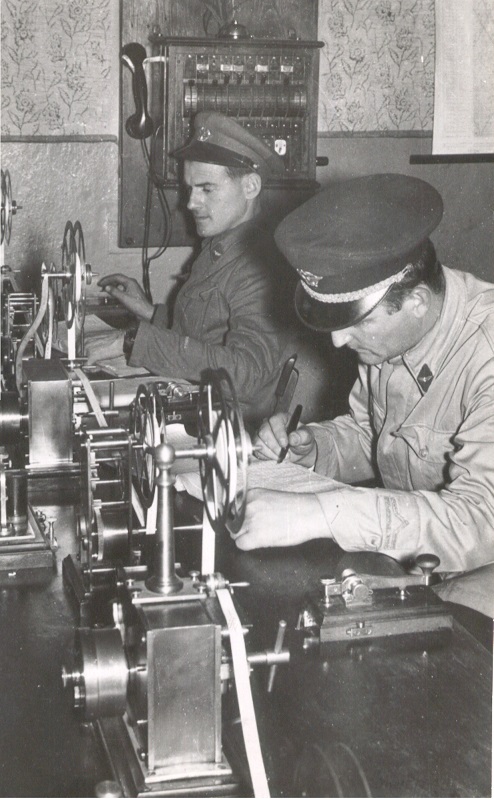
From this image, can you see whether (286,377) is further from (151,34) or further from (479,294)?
(151,34)

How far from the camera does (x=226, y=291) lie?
356 cm

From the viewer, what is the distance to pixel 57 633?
5.07ft

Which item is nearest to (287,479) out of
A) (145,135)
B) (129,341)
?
(129,341)

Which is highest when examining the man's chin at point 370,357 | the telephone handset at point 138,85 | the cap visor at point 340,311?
the telephone handset at point 138,85

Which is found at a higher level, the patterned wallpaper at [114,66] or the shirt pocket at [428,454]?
the patterned wallpaper at [114,66]

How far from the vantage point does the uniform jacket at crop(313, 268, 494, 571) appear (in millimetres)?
1902

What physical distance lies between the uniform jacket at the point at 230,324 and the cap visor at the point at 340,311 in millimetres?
1203

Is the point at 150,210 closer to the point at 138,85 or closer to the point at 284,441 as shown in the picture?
the point at 138,85

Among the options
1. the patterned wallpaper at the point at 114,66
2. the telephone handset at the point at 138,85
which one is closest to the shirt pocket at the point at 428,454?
the telephone handset at the point at 138,85

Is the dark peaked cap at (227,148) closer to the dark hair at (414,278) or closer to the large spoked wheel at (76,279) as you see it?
the large spoked wheel at (76,279)

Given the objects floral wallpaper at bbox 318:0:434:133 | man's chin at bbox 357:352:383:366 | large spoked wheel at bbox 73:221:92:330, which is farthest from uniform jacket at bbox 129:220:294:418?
floral wallpaper at bbox 318:0:434:133

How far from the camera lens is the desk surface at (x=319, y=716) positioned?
1.17 m

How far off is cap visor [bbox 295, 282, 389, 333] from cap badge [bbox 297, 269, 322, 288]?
4 centimetres

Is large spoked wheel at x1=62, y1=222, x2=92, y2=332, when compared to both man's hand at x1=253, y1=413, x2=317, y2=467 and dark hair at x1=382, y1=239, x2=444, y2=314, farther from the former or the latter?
dark hair at x1=382, y1=239, x2=444, y2=314
